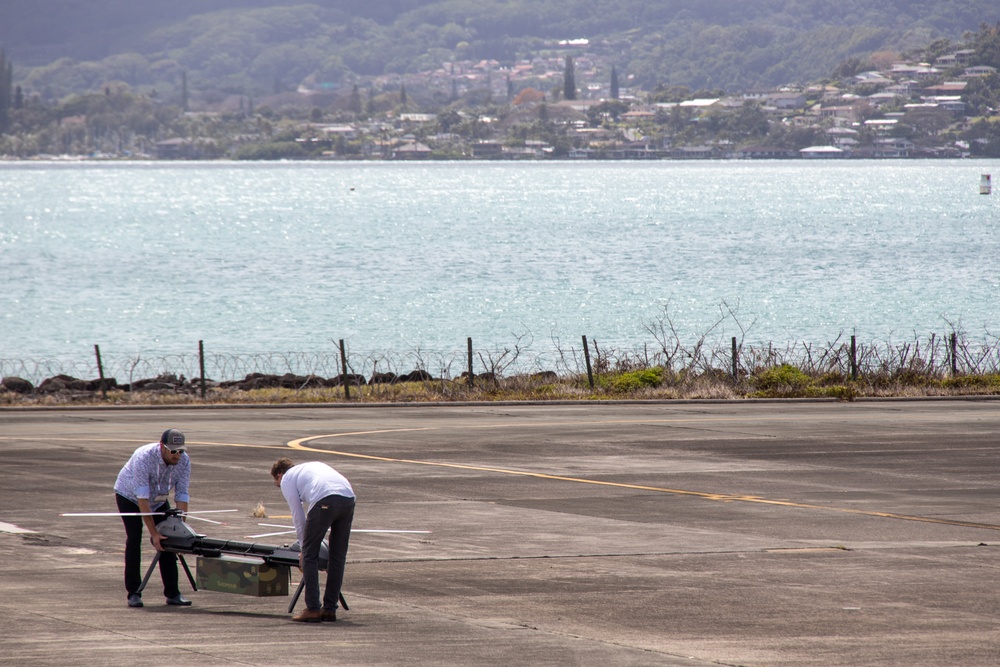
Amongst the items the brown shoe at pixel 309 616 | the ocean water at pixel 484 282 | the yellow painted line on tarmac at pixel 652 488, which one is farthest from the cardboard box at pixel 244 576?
the ocean water at pixel 484 282

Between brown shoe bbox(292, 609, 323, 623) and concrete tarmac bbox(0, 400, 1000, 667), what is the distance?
10 cm

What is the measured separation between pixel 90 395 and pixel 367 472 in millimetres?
18716

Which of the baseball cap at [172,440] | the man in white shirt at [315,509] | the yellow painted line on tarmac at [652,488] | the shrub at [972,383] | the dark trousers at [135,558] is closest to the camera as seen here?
the man in white shirt at [315,509]

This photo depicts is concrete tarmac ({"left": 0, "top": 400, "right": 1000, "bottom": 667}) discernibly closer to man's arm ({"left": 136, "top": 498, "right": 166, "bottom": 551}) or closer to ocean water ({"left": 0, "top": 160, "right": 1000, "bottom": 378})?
man's arm ({"left": 136, "top": 498, "right": 166, "bottom": 551})

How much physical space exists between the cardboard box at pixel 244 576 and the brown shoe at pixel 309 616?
0.58 metres

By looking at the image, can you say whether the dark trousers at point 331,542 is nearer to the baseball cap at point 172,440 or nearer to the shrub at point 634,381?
the baseball cap at point 172,440

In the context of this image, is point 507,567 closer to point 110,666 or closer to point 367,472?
point 110,666

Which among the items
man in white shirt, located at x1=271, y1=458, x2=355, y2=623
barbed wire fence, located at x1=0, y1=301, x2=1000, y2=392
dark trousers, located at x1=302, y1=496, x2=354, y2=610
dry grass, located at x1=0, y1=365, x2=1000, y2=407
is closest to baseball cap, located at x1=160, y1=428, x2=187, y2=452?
man in white shirt, located at x1=271, y1=458, x2=355, y2=623

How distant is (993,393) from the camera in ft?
123

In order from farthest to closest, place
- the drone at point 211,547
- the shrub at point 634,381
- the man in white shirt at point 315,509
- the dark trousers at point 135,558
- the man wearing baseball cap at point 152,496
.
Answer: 1. the shrub at point 634,381
2. the dark trousers at point 135,558
3. the man wearing baseball cap at point 152,496
4. the drone at point 211,547
5. the man in white shirt at point 315,509

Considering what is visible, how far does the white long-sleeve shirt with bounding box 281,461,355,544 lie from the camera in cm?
1350

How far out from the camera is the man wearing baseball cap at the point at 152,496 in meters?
14.5

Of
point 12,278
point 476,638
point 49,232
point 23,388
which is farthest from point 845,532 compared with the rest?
point 49,232

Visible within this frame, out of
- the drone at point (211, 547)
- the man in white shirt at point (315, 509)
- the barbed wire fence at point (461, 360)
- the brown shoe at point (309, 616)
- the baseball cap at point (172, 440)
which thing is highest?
the baseball cap at point (172, 440)
